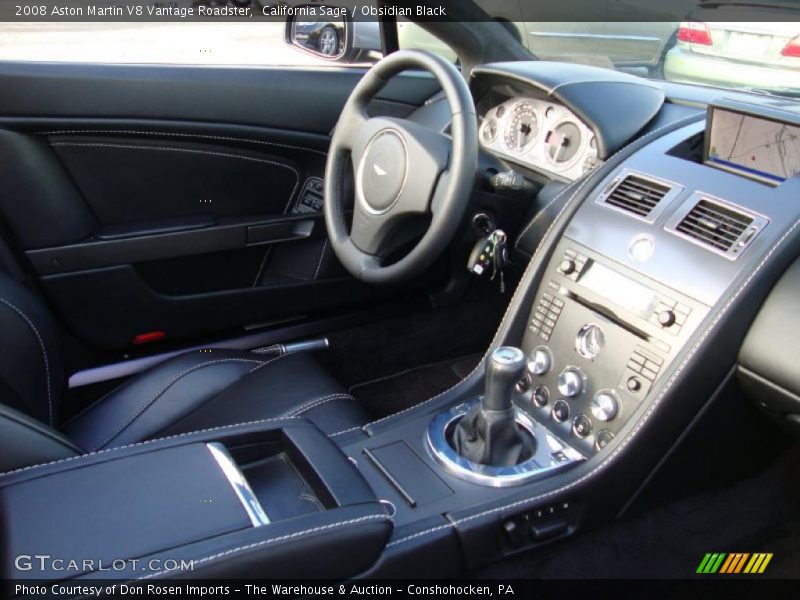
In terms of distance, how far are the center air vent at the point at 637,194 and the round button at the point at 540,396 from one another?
1.36ft

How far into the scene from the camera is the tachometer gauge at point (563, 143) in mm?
1987

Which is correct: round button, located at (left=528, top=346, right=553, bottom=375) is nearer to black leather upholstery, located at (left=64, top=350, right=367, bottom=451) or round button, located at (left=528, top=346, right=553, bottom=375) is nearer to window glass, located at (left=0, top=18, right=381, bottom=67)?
black leather upholstery, located at (left=64, top=350, right=367, bottom=451)

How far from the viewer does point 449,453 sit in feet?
4.96

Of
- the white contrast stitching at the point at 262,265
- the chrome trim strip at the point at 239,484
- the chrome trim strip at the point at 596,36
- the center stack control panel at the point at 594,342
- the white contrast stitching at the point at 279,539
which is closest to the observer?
the white contrast stitching at the point at 279,539

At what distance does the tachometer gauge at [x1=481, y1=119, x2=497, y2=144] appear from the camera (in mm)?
2254

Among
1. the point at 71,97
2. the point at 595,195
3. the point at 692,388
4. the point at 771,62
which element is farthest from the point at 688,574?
the point at 71,97

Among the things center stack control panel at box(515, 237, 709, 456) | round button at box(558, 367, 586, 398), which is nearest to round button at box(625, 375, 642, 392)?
center stack control panel at box(515, 237, 709, 456)

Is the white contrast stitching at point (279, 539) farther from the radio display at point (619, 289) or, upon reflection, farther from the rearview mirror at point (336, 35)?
the rearview mirror at point (336, 35)

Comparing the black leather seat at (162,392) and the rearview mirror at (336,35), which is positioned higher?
the rearview mirror at (336,35)

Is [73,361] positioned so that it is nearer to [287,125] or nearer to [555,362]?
[287,125]

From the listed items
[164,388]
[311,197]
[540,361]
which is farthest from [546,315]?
[311,197]

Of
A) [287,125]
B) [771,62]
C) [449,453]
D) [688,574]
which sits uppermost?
[771,62]

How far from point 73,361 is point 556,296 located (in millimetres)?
1395

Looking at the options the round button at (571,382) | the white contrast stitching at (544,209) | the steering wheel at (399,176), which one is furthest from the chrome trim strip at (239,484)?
the white contrast stitching at (544,209)
